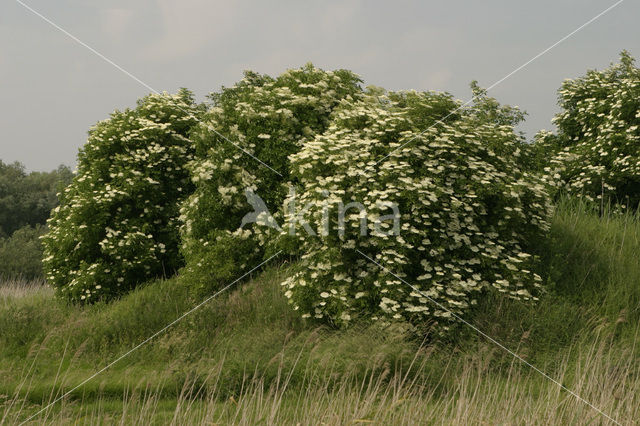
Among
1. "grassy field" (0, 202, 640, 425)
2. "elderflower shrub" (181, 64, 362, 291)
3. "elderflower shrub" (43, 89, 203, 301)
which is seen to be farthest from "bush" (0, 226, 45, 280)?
"elderflower shrub" (181, 64, 362, 291)

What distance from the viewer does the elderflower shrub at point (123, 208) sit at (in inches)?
520

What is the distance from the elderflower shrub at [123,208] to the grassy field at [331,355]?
0.84m

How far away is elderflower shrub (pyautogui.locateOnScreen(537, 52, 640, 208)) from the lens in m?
15.8

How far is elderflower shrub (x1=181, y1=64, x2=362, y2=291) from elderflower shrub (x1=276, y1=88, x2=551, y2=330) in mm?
1642

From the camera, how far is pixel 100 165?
45.9 ft

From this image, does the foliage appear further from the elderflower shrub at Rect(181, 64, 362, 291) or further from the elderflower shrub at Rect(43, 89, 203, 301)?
the elderflower shrub at Rect(181, 64, 362, 291)

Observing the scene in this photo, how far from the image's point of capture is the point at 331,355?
8.09 m

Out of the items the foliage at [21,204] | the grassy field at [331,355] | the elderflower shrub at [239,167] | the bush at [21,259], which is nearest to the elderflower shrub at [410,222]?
the grassy field at [331,355]

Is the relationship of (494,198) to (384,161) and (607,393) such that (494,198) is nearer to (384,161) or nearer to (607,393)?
(384,161)

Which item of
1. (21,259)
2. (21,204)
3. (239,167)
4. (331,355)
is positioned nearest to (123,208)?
(239,167)

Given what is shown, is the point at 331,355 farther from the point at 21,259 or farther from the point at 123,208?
the point at 21,259

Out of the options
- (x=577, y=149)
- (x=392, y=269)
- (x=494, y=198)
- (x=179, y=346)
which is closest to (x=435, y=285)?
(x=392, y=269)

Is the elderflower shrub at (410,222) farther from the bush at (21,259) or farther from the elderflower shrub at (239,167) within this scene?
Result: the bush at (21,259)

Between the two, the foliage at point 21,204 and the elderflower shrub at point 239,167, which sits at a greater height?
the elderflower shrub at point 239,167
